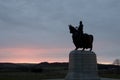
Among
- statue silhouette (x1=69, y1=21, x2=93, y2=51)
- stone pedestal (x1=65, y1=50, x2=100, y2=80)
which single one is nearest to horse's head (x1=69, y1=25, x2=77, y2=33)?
statue silhouette (x1=69, y1=21, x2=93, y2=51)

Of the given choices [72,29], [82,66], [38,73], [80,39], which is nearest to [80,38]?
[80,39]

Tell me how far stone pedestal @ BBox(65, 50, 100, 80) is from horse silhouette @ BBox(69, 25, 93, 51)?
0.67 meters

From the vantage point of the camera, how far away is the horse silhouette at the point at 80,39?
130 feet

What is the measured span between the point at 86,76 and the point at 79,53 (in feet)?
7.72

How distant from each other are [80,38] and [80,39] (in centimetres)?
12

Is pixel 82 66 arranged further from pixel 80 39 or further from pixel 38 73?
pixel 38 73

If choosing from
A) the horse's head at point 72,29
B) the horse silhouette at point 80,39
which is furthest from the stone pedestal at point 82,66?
the horse's head at point 72,29

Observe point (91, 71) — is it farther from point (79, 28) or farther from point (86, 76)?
point (79, 28)

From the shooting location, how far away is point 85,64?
129ft

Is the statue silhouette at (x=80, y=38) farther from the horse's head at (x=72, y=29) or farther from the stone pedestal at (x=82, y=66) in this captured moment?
the stone pedestal at (x=82, y=66)

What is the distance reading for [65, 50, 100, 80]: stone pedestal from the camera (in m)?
39.2

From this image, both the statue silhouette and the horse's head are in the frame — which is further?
the horse's head

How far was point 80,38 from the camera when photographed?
39688 millimetres

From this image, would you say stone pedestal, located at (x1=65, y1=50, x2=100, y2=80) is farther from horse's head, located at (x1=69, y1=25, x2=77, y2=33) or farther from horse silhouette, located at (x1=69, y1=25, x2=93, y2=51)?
horse's head, located at (x1=69, y1=25, x2=77, y2=33)
